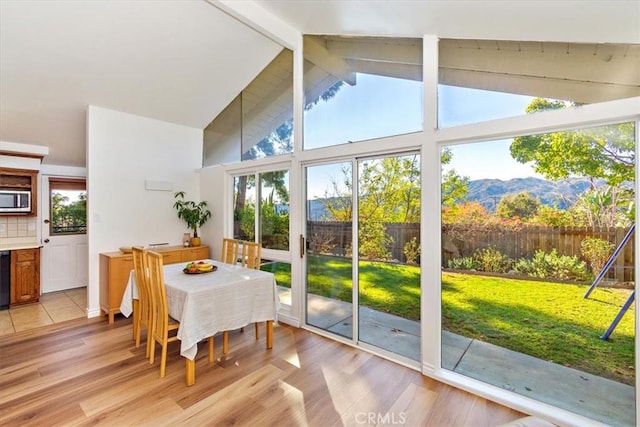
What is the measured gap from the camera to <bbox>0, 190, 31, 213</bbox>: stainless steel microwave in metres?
4.48

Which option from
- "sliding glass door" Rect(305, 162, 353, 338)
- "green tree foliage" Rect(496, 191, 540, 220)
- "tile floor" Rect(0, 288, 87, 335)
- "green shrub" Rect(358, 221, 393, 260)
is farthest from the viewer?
"tile floor" Rect(0, 288, 87, 335)

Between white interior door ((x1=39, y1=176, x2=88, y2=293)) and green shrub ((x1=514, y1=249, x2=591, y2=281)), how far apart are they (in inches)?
261

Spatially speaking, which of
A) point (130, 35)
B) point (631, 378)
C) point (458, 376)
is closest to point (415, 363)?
point (458, 376)

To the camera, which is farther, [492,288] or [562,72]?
[492,288]

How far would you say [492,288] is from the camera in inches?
97.3

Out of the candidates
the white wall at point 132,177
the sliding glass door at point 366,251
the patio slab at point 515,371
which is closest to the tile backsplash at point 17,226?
the white wall at point 132,177

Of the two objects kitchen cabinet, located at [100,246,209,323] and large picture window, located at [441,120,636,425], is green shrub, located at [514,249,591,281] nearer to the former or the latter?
large picture window, located at [441,120,636,425]

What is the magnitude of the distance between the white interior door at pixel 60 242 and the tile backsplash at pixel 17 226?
131 mm

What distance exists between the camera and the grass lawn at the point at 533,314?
2043mm

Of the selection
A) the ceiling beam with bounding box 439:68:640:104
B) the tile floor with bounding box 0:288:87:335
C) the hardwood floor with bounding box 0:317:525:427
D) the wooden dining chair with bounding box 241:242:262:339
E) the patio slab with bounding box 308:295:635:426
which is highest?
the ceiling beam with bounding box 439:68:640:104

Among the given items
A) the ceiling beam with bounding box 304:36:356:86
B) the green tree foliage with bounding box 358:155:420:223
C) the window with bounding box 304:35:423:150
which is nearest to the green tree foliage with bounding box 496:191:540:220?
the green tree foliage with bounding box 358:155:420:223

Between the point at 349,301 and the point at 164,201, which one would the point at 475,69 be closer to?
the point at 349,301

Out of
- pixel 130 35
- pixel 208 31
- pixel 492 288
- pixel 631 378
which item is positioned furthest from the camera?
pixel 208 31

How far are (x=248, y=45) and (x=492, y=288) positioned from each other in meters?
3.93
